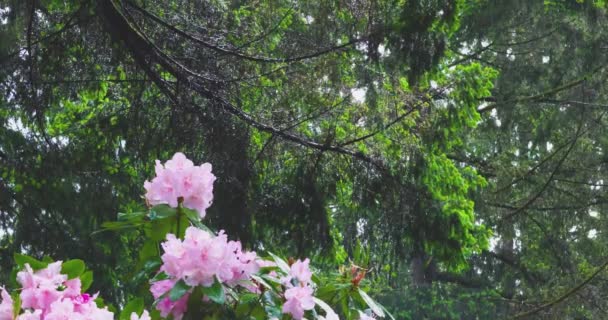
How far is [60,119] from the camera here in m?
6.85

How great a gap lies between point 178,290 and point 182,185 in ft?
0.80

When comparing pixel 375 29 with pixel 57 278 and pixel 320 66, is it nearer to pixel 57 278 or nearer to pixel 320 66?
pixel 320 66

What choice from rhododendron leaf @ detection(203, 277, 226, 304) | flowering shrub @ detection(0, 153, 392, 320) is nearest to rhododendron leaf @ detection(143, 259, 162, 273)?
flowering shrub @ detection(0, 153, 392, 320)

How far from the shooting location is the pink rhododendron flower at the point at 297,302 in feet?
5.99

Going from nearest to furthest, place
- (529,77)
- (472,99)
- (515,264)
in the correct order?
(472,99), (529,77), (515,264)

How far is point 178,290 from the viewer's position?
5.58 feet

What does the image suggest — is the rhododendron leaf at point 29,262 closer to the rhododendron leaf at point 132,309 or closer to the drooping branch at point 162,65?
the rhododendron leaf at point 132,309

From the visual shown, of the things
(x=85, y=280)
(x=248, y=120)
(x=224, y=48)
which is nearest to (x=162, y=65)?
(x=224, y=48)

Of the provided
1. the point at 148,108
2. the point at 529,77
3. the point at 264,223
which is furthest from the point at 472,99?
the point at 529,77

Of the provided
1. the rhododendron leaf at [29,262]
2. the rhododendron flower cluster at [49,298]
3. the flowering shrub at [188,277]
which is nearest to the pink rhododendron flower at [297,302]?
the flowering shrub at [188,277]

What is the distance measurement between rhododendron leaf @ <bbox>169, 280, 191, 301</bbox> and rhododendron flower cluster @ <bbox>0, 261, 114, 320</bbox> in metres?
0.13

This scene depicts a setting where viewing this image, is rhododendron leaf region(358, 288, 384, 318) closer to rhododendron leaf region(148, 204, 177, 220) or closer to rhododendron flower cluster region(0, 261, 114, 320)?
rhododendron leaf region(148, 204, 177, 220)

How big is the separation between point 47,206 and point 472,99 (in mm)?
3328

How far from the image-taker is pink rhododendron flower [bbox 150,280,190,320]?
1821 mm
